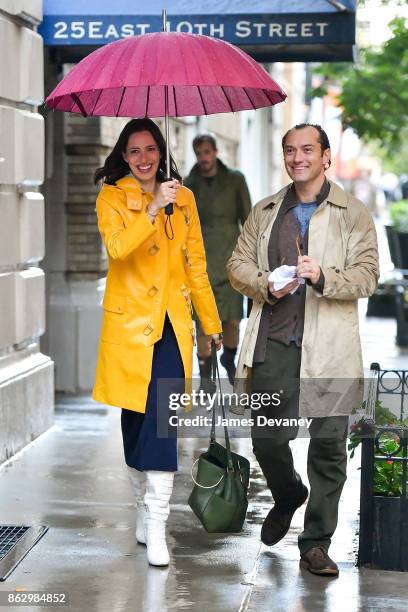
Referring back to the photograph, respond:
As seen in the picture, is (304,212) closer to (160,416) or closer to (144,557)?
(160,416)

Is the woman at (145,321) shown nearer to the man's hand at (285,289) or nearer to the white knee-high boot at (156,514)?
the white knee-high boot at (156,514)

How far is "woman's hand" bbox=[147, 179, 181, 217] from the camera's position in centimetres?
574

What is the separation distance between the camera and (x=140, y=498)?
6289 millimetres

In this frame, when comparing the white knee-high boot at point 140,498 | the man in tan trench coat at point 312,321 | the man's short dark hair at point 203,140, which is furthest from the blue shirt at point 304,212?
the man's short dark hair at point 203,140


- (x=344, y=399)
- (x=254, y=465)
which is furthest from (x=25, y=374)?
(x=344, y=399)

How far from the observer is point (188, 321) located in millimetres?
6051

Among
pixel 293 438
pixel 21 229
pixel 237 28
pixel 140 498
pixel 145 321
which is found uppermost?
pixel 237 28

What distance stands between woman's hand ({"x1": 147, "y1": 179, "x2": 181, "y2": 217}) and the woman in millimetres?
62

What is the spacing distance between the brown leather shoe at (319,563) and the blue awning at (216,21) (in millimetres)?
4653

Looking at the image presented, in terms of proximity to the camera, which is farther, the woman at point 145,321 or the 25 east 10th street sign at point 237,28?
the 25 east 10th street sign at point 237,28

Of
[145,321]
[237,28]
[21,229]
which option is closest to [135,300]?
[145,321]

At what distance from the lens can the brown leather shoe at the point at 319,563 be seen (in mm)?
5820

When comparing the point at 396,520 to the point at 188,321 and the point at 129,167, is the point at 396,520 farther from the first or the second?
the point at 129,167

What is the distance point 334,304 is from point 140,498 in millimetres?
1373
